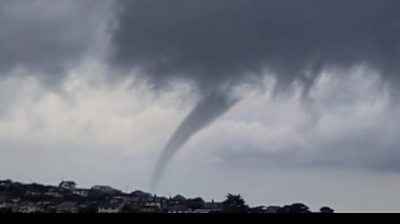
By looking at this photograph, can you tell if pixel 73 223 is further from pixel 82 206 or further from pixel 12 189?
pixel 12 189

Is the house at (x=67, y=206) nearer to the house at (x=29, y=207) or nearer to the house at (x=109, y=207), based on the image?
the house at (x=29, y=207)

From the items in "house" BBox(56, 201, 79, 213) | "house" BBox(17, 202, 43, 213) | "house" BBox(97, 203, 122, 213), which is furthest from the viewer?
"house" BBox(97, 203, 122, 213)

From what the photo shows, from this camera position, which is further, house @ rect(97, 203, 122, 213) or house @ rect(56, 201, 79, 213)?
house @ rect(97, 203, 122, 213)

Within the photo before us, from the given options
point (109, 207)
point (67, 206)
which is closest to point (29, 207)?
point (67, 206)

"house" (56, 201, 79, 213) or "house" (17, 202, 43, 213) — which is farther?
"house" (56, 201, 79, 213)

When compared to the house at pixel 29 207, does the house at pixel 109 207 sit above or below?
above

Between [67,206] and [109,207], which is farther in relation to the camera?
[109,207]

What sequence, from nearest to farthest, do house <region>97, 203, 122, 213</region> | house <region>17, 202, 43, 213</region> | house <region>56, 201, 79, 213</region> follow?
house <region>17, 202, 43, 213</region>
house <region>56, 201, 79, 213</region>
house <region>97, 203, 122, 213</region>

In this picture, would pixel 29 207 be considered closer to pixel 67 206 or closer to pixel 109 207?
pixel 67 206

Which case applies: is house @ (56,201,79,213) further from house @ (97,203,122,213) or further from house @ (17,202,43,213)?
house @ (97,203,122,213)

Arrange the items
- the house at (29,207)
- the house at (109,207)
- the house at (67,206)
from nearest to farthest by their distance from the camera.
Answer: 1. the house at (29,207)
2. the house at (67,206)
3. the house at (109,207)

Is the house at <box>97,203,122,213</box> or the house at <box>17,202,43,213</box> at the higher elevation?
the house at <box>97,203,122,213</box>

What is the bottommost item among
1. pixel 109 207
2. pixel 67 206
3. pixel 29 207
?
pixel 29 207

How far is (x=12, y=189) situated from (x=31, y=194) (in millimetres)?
1412
